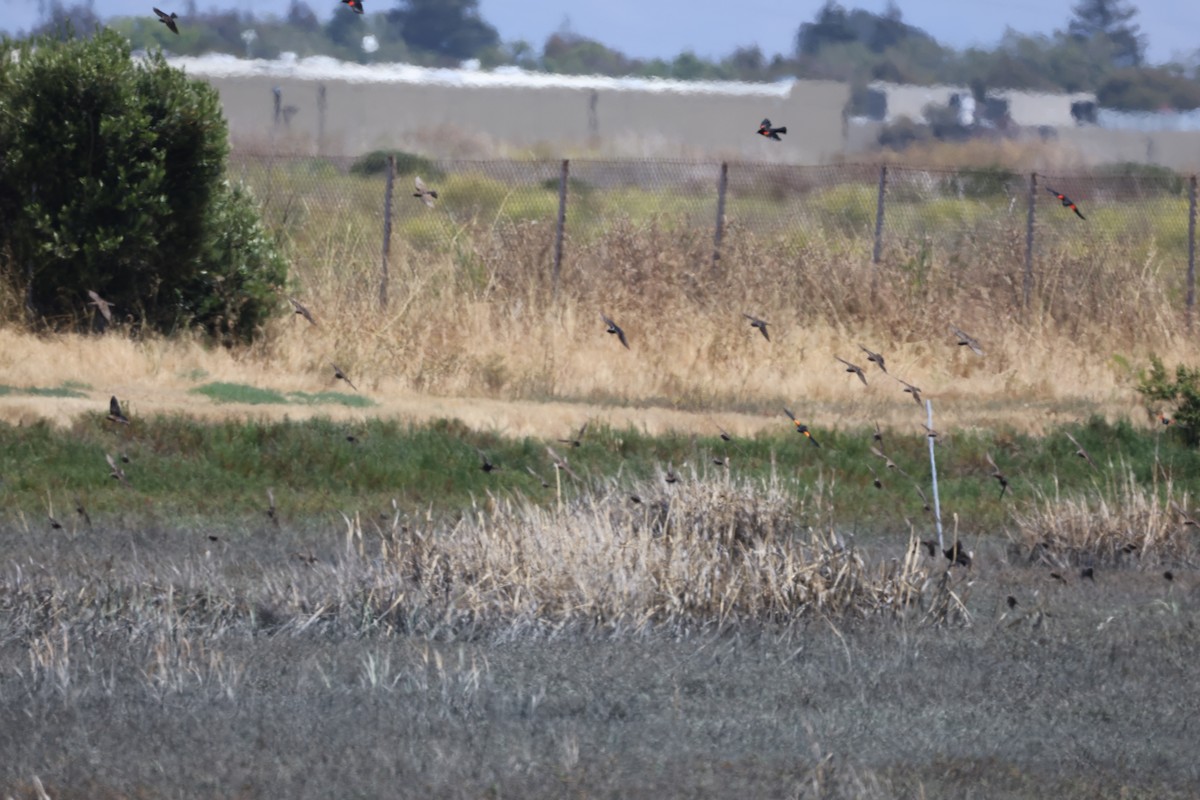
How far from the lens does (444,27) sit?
166ft

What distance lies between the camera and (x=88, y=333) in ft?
51.1

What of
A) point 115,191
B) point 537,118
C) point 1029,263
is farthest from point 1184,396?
point 537,118

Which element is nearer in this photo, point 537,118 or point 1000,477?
point 1000,477

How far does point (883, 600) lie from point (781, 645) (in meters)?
0.75

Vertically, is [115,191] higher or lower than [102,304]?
higher

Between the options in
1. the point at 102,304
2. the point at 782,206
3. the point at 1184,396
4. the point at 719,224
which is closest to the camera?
the point at 102,304

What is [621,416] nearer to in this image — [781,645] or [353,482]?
[353,482]

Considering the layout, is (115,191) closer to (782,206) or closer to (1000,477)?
(1000,477)

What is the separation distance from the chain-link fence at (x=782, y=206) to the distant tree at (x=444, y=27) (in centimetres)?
1829

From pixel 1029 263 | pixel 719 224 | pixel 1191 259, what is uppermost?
pixel 719 224

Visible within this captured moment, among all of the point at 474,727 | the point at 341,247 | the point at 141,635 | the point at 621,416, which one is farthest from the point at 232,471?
the point at 341,247

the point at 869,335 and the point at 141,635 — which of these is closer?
the point at 141,635

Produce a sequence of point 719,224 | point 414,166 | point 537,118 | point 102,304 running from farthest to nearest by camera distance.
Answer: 1. point 537,118
2. point 414,166
3. point 719,224
4. point 102,304

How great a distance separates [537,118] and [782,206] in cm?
1085
